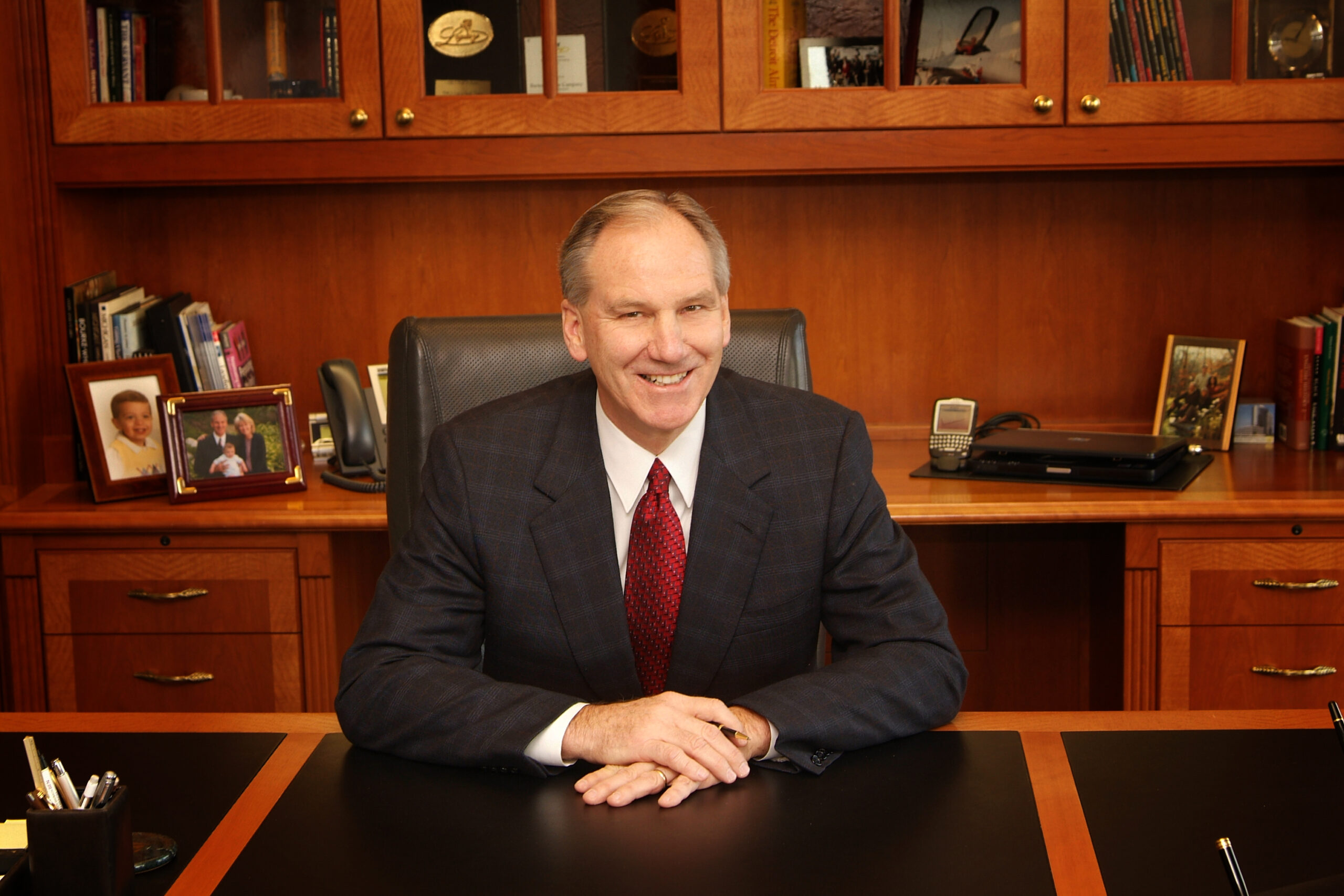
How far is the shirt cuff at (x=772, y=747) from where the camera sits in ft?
3.86

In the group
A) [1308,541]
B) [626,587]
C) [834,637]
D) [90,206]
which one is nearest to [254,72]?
[90,206]

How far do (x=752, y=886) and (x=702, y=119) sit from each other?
169 cm

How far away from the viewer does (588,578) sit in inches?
59.1

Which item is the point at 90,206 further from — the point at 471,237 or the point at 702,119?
the point at 702,119

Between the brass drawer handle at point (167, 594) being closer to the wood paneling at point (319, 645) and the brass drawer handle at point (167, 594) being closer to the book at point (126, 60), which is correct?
the wood paneling at point (319, 645)

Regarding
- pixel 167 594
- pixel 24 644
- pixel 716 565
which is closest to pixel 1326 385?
pixel 716 565

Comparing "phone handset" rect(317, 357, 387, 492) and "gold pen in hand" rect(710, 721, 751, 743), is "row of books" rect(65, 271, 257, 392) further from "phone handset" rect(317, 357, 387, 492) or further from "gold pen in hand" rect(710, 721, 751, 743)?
"gold pen in hand" rect(710, 721, 751, 743)

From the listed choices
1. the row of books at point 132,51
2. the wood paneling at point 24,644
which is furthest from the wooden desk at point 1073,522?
the row of books at point 132,51

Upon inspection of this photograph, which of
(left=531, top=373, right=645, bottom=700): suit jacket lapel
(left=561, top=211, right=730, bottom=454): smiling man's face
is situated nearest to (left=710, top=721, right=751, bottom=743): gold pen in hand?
(left=531, top=373, right=645, bottom=700): suit jacket lapel

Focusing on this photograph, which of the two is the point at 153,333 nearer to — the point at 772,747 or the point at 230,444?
the point at 230,444

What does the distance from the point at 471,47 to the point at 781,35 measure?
568mm

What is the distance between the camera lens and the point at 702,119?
2.37 meters

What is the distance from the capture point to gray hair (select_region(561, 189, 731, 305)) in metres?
1.49

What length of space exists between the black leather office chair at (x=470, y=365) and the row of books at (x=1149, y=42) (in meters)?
1.03
